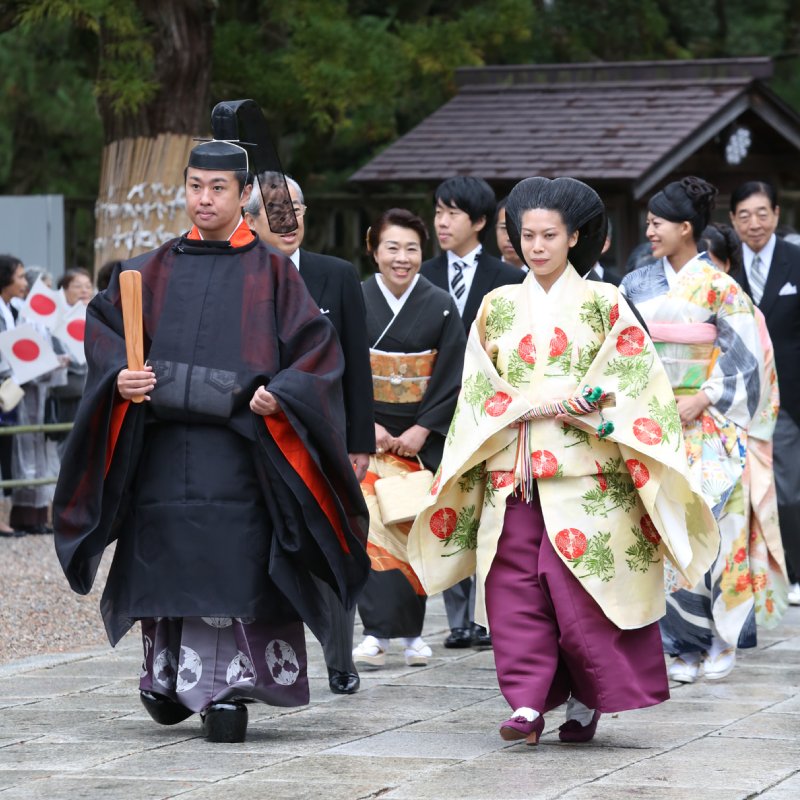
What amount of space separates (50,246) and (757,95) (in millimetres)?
5791

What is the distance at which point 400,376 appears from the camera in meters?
6.69

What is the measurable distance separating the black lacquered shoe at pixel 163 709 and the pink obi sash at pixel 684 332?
2462mm

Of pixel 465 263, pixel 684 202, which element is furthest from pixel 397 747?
pixel 465 263

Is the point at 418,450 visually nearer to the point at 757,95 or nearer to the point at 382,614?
the point at 382,614

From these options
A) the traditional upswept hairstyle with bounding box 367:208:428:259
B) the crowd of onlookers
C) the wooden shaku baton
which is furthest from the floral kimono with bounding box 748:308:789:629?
the crowd of onlookers

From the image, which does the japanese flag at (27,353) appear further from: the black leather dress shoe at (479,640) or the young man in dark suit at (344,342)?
the young man in dark suit at (344,342)

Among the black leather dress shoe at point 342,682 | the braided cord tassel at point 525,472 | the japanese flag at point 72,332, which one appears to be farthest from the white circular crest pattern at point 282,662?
the japanese flag at point 72,332

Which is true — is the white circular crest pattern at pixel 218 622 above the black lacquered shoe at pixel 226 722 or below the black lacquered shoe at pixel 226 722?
above

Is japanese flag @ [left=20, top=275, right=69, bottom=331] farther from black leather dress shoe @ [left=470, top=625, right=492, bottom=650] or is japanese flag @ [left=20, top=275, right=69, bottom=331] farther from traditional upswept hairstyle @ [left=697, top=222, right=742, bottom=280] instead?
traditional upswept hairstyle @ [left=697, top=222, right=742, bottom=280]

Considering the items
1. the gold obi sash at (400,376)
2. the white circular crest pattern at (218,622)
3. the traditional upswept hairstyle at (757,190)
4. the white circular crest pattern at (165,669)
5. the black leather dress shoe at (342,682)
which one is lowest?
the black leather dress shoe at (342,682)

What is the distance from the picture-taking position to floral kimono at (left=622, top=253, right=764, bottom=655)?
21.3 ft

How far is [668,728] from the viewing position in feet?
17.2

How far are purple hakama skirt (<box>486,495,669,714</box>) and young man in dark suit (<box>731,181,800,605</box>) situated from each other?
3.32 meters

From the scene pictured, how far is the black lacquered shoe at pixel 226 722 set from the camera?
16.2 ft
